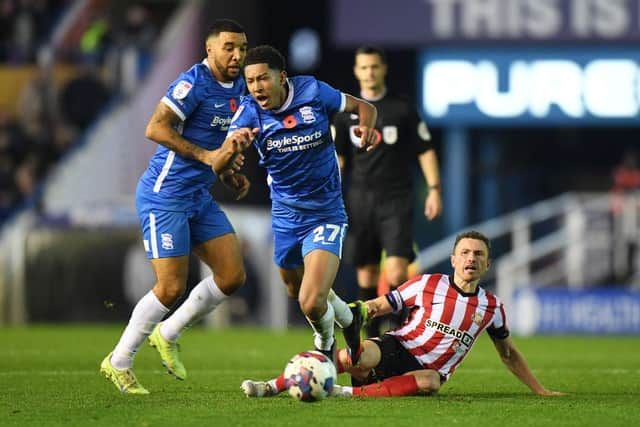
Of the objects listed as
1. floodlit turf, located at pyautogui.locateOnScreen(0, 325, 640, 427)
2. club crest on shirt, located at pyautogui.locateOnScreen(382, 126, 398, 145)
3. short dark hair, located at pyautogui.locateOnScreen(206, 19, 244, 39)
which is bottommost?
floodlit turf, located at pyautogui.locateOnScreen(0, 325, 640, 427)

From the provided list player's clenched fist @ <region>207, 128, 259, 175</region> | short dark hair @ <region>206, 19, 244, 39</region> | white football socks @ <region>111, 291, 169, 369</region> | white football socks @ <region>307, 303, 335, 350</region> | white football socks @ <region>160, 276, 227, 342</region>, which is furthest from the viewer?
white football socks @ <region>160, 276, 227, 342</region>

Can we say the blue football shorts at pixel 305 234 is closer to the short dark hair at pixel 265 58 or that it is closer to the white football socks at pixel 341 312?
the white football socks at pixel 341 312

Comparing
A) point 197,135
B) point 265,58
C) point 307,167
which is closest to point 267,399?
point 307,167

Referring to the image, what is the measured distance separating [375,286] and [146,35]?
1152 centimetres

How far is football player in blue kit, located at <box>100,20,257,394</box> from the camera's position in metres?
8.41

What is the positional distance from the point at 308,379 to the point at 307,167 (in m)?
1.43

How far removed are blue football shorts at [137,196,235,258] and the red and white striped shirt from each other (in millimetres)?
1194

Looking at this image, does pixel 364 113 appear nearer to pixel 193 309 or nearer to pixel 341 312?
pixel 341 312

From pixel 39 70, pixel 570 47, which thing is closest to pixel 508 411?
pixel 570 47

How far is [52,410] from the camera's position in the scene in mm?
7504

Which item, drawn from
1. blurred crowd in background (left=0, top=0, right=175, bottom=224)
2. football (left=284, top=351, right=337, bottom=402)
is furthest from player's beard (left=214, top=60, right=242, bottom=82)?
blurred crowd in background (left=0, top=0, right=175, bottom=224)

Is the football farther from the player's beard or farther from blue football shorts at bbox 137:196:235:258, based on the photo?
the player's beard

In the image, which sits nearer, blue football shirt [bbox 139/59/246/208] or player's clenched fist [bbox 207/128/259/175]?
player's clenched fist [bbox 207/128/259/175]

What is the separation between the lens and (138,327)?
8.58 metres
